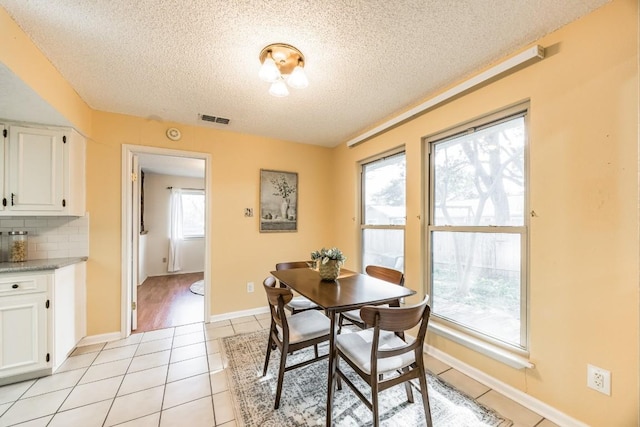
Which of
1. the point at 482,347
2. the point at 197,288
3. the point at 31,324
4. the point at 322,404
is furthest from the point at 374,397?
the point at 197,288

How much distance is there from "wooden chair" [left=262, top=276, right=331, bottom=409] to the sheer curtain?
473cm

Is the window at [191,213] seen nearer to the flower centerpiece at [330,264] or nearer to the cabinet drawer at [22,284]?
the cabinet drawer at [22,284]

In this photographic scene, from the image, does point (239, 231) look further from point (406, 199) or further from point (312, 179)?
point (406, 199)

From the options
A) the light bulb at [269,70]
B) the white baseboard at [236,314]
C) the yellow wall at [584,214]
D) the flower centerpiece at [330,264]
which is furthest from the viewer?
the white baseboard at [236,314]

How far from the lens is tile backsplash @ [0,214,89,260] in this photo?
90.8 inches

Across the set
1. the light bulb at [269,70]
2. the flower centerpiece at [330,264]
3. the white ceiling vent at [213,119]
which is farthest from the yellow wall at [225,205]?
the light bulb at [269,70]

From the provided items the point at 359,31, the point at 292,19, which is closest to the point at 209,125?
the point at 292,19

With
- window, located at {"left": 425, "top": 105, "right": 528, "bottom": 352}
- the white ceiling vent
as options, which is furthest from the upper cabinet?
window, located at {"left": 425, "top": 105, "right": 528, "bottom": 352}

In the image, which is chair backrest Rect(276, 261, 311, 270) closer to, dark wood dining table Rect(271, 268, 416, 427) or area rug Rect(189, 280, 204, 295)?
dark wood dining table Rect(271, 268, 416, 427)

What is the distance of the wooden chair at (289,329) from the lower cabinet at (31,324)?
67.0 inches

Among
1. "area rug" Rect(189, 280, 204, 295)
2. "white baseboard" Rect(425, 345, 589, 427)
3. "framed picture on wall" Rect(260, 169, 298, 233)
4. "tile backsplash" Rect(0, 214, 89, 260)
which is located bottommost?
"area rug" Rect(189, 280, 204, 295)

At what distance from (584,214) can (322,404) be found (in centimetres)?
194

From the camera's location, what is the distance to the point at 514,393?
1698 millimetres

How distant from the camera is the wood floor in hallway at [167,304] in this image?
10.2 ft
